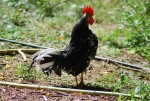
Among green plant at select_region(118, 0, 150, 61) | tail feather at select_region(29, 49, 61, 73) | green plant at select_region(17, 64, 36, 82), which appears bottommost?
green plant at select_region(17, 64, 36, 82)

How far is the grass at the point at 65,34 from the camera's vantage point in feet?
17.7

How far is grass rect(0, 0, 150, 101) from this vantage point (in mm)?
5395

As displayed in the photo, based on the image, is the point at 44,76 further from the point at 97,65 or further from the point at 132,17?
the point at 132,17

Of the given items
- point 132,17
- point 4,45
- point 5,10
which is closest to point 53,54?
point 4,45

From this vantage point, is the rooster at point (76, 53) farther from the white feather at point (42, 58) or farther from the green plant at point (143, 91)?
the green plant at point (143, 91)

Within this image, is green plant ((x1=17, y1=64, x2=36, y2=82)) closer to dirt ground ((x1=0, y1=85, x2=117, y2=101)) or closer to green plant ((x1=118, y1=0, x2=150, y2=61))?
dirt ground ((x1=0, y1=85, x2=117, y2=101))

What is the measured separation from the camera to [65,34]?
868 cm

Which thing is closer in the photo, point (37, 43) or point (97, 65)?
point (97, 65)

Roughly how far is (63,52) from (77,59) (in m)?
0.25

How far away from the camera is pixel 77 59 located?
507 centimetres

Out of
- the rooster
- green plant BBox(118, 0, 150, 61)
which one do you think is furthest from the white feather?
green plant BBox(118, 0, 150, 61)

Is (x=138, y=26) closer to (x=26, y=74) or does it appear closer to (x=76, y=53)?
(x=76, y=53)

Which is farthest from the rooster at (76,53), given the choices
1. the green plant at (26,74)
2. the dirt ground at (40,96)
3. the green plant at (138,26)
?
the green plant at (138,26)

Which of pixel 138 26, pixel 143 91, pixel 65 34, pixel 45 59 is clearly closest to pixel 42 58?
pixel 45 59
